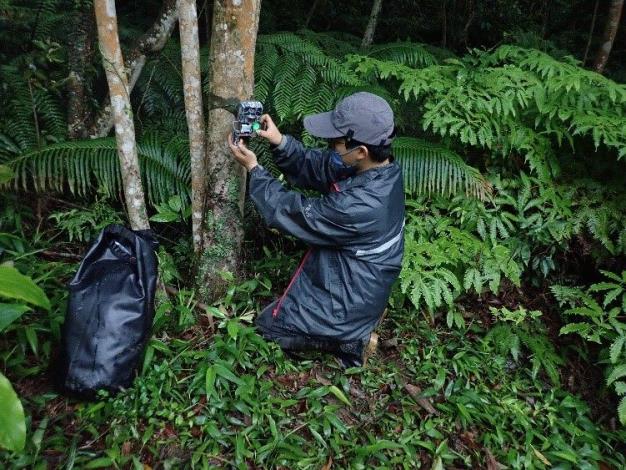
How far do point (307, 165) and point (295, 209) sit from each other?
61cm

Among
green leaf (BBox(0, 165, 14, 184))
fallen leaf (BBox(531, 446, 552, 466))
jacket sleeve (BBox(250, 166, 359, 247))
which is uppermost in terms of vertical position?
jacket sleeve (BBox(250, 166, 359, 247))

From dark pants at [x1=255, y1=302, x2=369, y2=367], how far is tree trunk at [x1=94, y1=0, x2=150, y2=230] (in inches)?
38.6

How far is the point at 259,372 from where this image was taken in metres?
2.98

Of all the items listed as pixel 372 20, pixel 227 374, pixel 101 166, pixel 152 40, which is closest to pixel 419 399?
pixel 227 374

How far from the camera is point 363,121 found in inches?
106

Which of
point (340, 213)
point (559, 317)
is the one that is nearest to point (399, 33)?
point (559, 317)

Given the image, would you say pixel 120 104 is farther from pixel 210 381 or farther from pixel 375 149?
pixel 210 381

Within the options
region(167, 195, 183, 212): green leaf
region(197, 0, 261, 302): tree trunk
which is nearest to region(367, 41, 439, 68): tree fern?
region(197, 0, 261, 302): tree trunk

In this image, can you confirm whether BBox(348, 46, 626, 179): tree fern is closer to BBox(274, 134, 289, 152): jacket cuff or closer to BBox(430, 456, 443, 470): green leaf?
BBox(274, 134, 289, 152): jacket cuff

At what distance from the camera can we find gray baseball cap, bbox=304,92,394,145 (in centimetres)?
270

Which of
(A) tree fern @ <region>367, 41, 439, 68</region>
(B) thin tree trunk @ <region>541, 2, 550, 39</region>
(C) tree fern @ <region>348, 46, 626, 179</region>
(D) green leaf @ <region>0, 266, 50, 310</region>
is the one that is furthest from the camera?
(B) thin tree trunk @ <region>541, 2, 550, 39</region>

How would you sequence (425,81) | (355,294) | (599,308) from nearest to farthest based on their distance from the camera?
(355,294), (599,308), (425,81)

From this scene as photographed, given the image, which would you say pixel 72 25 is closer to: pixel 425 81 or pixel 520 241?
pixel 425 81

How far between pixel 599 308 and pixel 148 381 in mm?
3183
